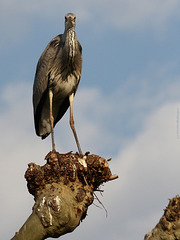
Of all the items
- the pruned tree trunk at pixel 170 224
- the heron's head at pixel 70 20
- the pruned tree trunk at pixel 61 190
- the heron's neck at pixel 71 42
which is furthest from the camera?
the heron's neck at pixel 71 42

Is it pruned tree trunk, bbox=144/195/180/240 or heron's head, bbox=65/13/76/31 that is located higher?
heron's head, bbox=65/13/76/31

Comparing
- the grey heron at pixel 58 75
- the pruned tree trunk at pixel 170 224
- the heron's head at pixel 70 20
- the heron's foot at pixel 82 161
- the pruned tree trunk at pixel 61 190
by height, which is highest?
the heron's head at pixel 70 20

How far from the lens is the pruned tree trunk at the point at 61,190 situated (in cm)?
658

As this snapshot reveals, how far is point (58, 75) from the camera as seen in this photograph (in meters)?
9.95

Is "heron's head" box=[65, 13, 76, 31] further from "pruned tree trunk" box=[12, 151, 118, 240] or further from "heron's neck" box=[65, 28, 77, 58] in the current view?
"pruned tree trunk" box=[12, 151, 118, 240]

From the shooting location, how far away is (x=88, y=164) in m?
7.31

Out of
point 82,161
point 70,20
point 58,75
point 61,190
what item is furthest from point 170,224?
point 70,20

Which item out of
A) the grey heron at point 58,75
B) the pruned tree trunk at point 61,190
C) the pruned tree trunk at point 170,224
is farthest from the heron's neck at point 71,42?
the pruned tree trunk at point 170,224

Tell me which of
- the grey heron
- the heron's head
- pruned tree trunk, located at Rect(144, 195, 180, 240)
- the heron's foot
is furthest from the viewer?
the grey heron

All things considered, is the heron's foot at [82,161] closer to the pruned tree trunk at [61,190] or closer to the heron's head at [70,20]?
the pruned tree trunk at [61,190]

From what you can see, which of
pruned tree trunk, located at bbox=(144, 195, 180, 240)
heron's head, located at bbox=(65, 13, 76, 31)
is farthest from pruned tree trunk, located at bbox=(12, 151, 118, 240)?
heron's head, located at bbox=(65, 13, 76, 31)

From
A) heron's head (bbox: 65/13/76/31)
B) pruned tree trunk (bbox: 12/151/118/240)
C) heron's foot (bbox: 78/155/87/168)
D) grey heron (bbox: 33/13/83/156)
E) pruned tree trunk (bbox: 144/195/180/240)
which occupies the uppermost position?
heron's head (bbox: 65/13/76/31)

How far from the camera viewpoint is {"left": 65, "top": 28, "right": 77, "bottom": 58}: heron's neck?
380 inches

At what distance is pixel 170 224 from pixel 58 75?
5.16 m
